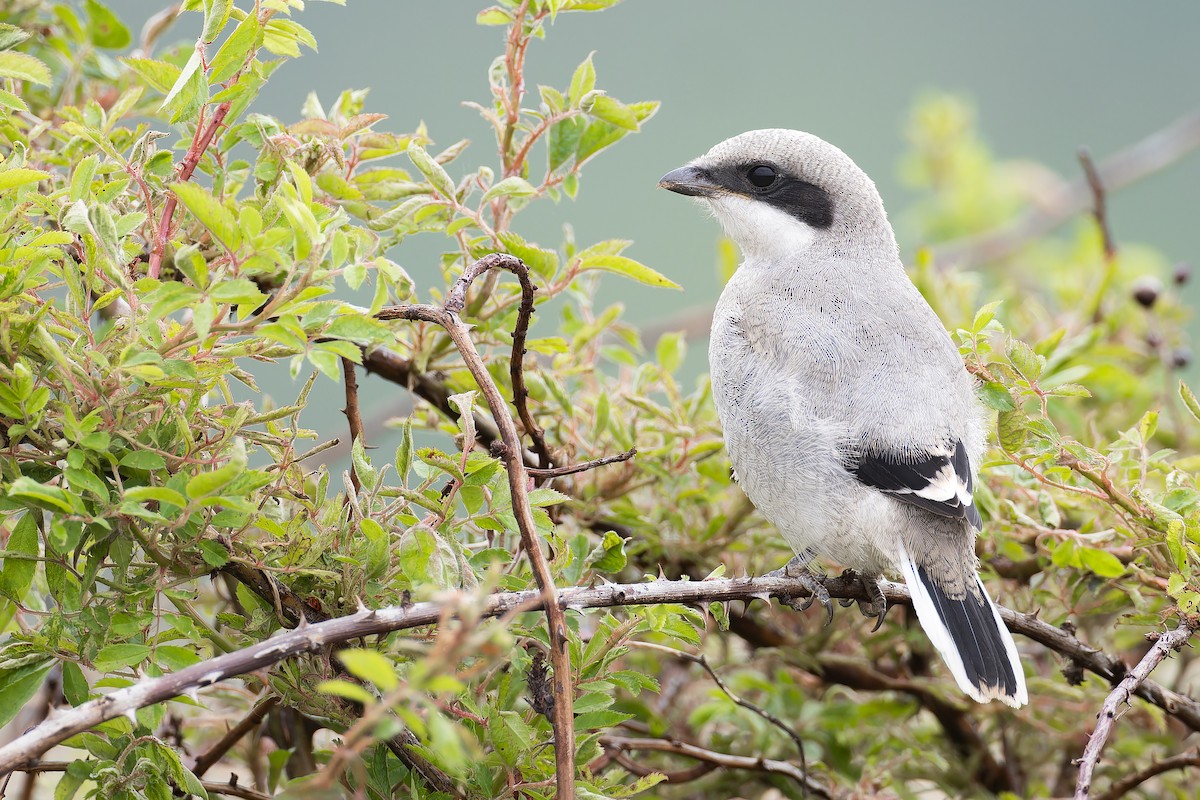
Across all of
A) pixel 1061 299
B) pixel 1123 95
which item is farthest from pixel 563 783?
pixel 1123 95

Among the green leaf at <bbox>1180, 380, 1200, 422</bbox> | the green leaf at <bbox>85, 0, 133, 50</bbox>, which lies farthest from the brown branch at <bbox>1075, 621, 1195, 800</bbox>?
the green leaf at <bbox>85, 0, 133, 50</bbox>

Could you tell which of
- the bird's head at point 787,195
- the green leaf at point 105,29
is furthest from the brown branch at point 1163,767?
the green leaf at point 105,29

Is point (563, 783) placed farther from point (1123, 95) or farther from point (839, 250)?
point (1123, 95)

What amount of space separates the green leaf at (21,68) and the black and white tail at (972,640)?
1.74 meters

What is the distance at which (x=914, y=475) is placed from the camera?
7.22 ft

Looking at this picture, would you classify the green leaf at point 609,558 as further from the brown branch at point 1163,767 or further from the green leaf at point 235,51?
the brown branch at point 1163,767

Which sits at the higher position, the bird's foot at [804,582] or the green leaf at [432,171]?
the green leaf at [432,171]

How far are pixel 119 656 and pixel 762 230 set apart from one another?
6.44 ft

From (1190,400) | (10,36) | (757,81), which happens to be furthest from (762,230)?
(757,81)

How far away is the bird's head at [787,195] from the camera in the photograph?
2.90m

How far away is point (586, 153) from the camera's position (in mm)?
2088

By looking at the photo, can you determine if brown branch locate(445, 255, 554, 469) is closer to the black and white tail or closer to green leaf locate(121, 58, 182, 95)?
green leaf locate(121, 58, 182, 95)

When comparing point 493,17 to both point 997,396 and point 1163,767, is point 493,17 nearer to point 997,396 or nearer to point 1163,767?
point 997,396

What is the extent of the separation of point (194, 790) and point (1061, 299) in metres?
2.97
